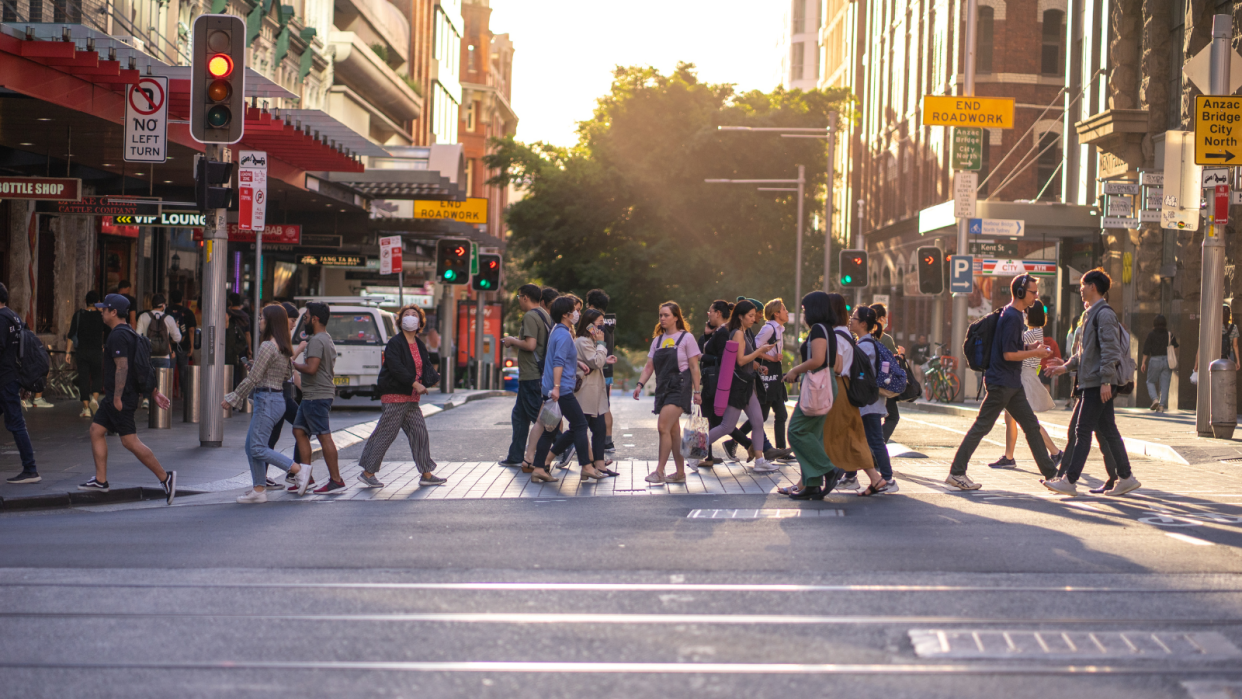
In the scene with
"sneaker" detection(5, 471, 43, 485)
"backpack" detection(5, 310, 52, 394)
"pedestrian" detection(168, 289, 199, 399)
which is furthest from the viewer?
"pedestrian" detection(168, 289, 199, 399)

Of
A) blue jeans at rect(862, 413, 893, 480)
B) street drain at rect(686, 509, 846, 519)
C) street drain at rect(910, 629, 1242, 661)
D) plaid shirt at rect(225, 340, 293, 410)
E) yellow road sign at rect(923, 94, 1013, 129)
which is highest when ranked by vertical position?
yellow road sign at rect(923, 94, 1013, 129)

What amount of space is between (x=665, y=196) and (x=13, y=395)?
36.8 meters

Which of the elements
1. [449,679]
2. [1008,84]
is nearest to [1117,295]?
[1008,84]

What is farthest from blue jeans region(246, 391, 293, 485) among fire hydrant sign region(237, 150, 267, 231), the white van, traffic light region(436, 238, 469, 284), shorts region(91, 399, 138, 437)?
traffic light region(436, 238, 469, 284)

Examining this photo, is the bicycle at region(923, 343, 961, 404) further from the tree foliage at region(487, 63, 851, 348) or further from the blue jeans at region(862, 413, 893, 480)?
the blue jeans at region(862, 413, 893, 480)

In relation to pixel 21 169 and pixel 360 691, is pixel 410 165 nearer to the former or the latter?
pixel 21 169

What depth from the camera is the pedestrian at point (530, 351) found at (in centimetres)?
1270

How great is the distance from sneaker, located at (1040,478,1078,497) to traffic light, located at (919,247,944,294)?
1504 cm

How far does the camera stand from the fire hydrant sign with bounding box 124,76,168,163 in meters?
15.1

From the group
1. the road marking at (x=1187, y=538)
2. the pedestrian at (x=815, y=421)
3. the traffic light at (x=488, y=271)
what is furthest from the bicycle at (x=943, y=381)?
the road marking at (x=1187, y=538)

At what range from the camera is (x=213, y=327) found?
47.3 feet

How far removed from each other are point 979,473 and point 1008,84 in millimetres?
28341

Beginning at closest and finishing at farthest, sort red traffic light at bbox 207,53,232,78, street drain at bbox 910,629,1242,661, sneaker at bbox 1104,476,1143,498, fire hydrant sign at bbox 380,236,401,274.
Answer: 1. street drain at bbox 910,629,1242,661
2. sneaker at bbox 1104,476,1143,498
3. red traffic light at bbox 207,53,232,78
4. fire hydrant sign at bbox 380,236,401,274

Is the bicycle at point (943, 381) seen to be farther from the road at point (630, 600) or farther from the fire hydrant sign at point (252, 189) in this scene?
the road at point (630, 600)
